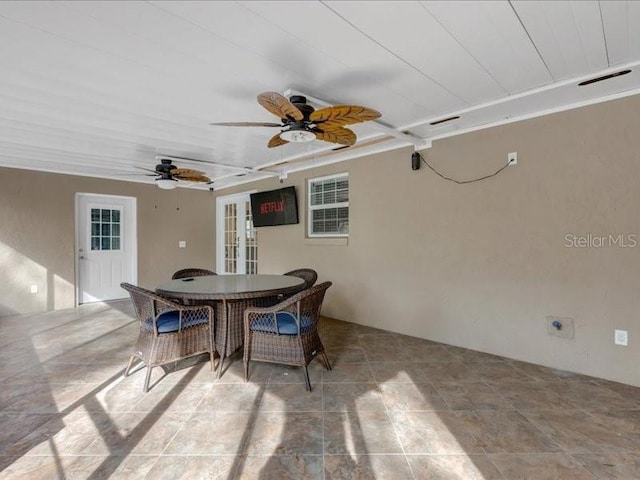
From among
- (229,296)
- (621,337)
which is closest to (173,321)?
(229,296)

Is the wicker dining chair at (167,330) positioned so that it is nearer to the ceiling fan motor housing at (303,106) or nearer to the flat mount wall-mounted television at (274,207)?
the ceiling fan motor housing at (303,106)

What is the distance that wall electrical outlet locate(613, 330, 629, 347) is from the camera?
2.45 m

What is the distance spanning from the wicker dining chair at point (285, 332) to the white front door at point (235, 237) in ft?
11.2

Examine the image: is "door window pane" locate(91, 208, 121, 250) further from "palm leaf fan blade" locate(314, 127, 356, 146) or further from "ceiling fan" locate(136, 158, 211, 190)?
"palm leaf fan blade" locate(314, 127, 356, 146)

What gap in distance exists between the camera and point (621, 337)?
8.09ft

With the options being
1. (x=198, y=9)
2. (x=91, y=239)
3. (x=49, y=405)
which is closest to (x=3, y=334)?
(x=91, y=239)

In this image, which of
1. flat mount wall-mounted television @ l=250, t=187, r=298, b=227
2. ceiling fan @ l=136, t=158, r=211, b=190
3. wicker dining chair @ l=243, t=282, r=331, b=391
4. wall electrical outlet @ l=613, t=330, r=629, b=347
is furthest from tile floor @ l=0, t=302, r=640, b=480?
flat mount wall-mounted television @ l=250, t=187, r=298, b=227

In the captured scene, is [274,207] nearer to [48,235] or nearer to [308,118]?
[308,118]

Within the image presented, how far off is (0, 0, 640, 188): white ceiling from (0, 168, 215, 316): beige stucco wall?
2056 millimetres

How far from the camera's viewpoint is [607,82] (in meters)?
2.26

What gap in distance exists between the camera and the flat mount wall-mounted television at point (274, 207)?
511 cm

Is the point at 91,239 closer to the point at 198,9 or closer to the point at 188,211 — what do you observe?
the point at 188,211

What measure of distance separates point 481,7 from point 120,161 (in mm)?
4732

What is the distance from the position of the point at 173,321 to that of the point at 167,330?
90 millimetres
